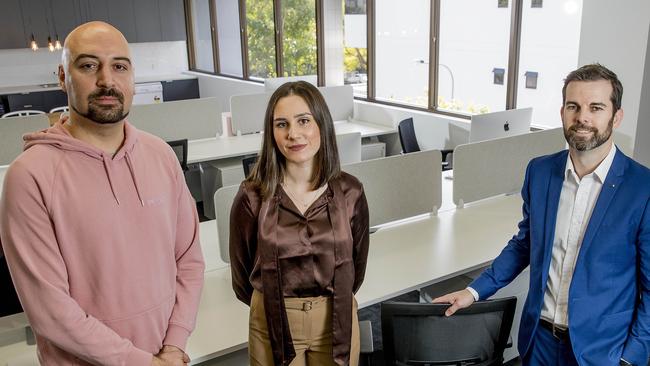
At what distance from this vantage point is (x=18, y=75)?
26.9 feet

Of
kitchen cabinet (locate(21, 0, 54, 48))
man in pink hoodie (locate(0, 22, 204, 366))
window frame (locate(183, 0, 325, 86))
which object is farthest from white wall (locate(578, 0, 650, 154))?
kitchen cabinet (locate(21, 0, 54, 48))

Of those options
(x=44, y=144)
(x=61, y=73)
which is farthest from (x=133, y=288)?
(x=61, y=73)

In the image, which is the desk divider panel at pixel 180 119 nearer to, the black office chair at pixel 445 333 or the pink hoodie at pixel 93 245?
the pink hoodie at pixel 93 245

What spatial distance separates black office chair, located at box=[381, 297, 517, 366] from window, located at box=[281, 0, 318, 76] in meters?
5.25

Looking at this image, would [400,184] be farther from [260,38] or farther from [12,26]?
[12,26]

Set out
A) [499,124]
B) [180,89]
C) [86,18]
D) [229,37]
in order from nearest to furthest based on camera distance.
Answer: [499,124]
[86,18]
[229,37]
[180,89]

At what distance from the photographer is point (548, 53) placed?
4.27 meters

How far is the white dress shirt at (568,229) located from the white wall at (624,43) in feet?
6.20

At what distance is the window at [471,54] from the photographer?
15.2 feet

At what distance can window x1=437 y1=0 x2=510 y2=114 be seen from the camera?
4.64m

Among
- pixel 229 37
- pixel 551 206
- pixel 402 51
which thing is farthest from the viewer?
pixel 229 37

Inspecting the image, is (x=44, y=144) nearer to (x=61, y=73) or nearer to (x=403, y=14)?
(x=61, y=73)

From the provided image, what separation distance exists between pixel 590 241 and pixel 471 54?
3.67 m

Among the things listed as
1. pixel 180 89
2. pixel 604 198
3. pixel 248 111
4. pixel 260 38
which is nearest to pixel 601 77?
pixel 604 198
